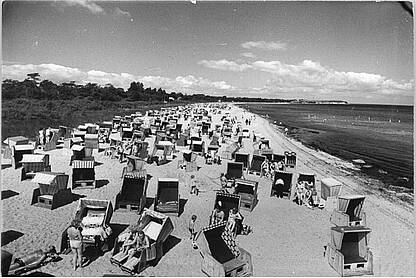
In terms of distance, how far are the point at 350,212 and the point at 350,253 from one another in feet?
6.11

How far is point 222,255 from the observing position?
4.82 meters

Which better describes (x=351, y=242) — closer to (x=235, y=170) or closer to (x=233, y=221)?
(x=233, y=221)

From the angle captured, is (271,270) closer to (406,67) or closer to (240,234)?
(240,234)

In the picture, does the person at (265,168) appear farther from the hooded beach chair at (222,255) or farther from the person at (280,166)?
the hooded beach chair at (222,255)

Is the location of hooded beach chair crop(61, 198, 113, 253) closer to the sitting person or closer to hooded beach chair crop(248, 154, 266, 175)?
the sitting person

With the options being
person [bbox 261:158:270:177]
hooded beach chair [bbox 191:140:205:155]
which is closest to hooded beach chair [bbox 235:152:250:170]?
person [bbox 261:158:270:177]

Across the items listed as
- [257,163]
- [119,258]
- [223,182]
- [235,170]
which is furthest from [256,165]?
[119,258]

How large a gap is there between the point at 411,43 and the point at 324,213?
341cm

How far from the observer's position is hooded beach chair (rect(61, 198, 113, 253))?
4.95 metres

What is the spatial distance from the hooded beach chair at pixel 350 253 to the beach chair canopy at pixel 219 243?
131 centimetres

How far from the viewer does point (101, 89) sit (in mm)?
29547

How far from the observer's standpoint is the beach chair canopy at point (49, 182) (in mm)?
6488

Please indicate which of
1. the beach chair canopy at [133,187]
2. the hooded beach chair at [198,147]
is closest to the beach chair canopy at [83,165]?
the beach chair canopy at [133,187]

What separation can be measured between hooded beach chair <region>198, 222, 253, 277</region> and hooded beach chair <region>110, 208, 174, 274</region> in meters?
0.54
